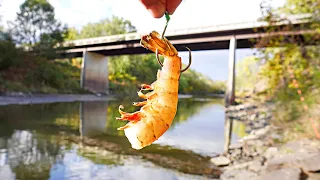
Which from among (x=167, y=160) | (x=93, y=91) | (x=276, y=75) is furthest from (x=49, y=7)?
(x=276, y=75)

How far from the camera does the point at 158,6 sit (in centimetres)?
86

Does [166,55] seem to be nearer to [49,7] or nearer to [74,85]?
[49,7]

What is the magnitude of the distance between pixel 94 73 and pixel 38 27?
11.4m

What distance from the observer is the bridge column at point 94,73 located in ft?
137

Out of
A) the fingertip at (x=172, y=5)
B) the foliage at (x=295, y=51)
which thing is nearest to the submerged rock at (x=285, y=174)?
the foliage at (x=295, y=51)

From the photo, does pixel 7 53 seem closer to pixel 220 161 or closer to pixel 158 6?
pixel 220 161

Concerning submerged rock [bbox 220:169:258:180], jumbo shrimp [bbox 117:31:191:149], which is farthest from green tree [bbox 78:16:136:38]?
jumbo shrimp [bbox 117:31:191:149]

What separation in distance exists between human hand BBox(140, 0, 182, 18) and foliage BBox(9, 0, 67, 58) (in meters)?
33.0

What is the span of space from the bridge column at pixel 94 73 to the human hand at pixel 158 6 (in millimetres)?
41638

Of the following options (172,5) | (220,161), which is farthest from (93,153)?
(172,5)

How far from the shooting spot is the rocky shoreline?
21.0ft

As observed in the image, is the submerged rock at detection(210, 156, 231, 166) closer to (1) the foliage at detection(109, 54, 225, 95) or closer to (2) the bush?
(2) the bush

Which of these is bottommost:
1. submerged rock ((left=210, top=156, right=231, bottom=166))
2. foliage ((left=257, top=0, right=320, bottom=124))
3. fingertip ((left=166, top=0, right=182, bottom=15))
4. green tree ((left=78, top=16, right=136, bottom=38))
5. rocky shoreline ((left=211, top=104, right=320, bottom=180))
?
submerged rock ((left=210, top=156, right=231, bottom=166))

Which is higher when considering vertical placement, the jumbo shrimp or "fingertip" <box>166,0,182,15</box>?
"fingertip" <box>166,0,182,15</box>
